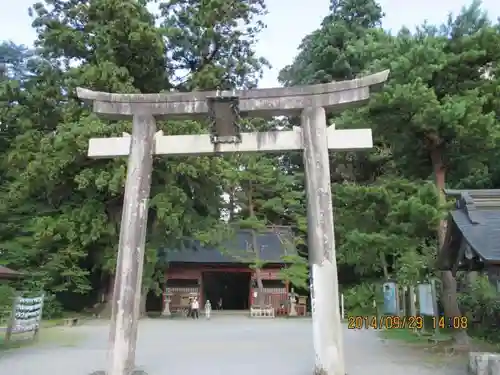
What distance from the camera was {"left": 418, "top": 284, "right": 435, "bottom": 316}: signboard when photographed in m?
11.5

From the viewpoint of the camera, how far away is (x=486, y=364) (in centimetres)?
680

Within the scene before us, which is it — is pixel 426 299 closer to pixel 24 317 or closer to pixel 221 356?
pixel 221 356

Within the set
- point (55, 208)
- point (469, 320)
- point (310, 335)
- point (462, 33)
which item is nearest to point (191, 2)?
point (55, 208)

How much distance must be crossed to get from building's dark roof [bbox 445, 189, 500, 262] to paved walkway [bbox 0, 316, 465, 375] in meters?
2.52

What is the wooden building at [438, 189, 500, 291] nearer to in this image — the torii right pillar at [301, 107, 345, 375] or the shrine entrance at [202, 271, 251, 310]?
the torii right pillar at [301, 107, 345, 375]

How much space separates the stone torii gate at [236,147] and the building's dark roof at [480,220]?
2026 mm

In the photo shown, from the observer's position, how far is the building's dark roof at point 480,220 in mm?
6707

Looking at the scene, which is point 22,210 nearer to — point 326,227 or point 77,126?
point 77,126

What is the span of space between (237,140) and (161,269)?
16.3 metres

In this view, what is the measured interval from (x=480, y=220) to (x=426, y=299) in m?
4.57
